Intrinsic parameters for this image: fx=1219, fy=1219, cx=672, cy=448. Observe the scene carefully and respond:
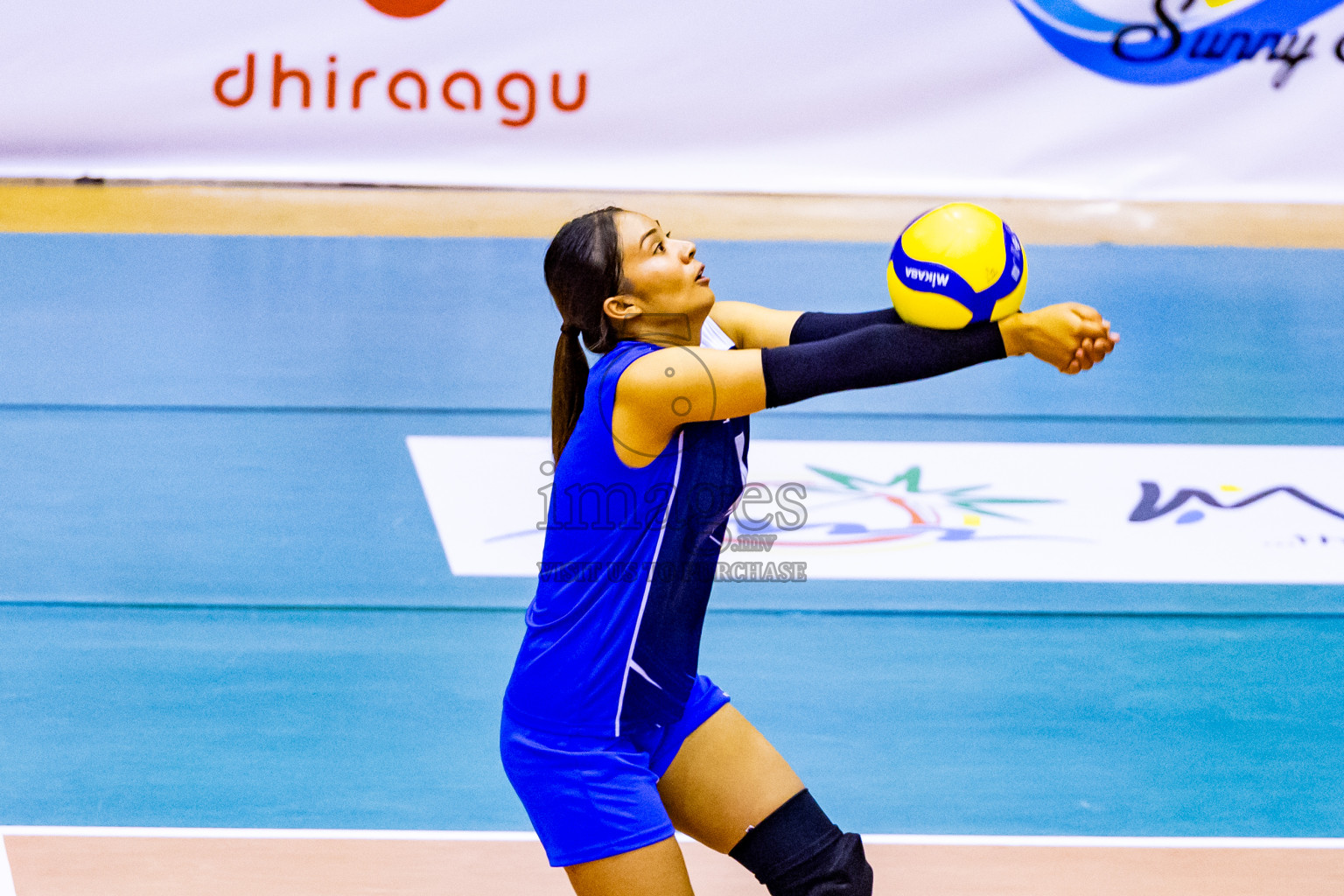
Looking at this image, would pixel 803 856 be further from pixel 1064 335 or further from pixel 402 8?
pixel 402 8

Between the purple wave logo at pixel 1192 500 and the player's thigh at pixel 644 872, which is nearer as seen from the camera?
the player's thigh at pixel 644 872

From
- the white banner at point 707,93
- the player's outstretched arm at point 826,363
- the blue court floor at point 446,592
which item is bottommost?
the blue court floor at point 446,592

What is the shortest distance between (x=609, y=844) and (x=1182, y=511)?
2.65 m

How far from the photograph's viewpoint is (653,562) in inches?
74.5

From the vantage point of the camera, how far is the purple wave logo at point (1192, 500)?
150 inches

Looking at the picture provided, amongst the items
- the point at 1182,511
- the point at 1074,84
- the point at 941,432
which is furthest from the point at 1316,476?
the point at 1074,84

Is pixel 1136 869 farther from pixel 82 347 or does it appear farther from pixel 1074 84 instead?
pixel 82 347

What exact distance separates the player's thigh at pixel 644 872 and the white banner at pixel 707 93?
300 cm

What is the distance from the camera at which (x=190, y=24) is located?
425cm

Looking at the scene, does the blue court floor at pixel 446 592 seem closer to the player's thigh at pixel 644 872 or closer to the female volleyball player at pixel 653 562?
the female volleyball player at pixel 653 562

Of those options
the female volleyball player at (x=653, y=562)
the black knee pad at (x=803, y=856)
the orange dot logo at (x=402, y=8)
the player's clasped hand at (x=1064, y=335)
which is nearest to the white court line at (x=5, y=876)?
the female volleyball player at (x=653, y=562)

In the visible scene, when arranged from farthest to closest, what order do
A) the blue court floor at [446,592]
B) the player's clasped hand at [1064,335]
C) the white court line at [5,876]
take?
the blue court floor at [446,592], the white court line at [5,876], the player's clasped hand at [1064,335]

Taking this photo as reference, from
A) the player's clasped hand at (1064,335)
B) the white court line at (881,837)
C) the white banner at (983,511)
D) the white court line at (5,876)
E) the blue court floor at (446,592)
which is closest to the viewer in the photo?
the player's clasped hand at (1064,335)

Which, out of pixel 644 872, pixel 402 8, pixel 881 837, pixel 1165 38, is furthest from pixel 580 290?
pixel 1165 38
